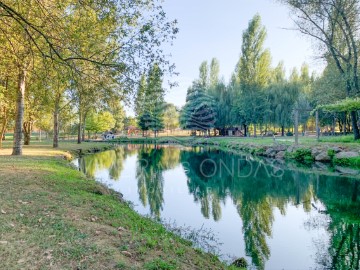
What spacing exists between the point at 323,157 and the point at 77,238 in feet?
61.1

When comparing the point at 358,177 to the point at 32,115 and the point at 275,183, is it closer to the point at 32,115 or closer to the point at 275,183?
the point at 275,183

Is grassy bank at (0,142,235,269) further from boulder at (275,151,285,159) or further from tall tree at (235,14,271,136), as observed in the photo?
tall tree at (235,14,271,136)

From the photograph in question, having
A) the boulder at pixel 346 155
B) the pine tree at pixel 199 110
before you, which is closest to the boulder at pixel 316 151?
the boulder at pixel 346 155

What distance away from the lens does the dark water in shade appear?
244 inches

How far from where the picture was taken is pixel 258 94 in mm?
40969

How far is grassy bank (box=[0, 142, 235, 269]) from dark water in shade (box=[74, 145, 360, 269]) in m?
2.12

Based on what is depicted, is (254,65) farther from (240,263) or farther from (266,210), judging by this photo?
(240,263)

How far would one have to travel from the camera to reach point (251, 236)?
7184mm

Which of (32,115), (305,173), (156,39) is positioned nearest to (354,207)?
(305,173)

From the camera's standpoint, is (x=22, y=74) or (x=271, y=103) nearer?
(x=22, y=74)

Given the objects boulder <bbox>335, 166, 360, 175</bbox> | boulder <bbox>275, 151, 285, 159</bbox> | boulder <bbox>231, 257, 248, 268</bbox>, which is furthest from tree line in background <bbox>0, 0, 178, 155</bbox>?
boulder <bbox>275, 151, 285, 159</bbox>

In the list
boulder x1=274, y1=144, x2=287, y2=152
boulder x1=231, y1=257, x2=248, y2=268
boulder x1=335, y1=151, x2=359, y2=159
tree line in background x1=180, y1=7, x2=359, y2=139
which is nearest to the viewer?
boulder x1=231, y1=257, x2=248, y2=268

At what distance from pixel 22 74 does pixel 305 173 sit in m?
15.5

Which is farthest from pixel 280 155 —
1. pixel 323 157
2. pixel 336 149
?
pixel 336 149
